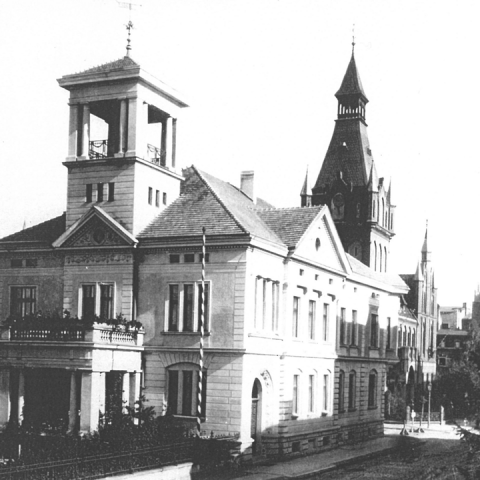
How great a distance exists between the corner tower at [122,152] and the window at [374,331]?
19.8 metres

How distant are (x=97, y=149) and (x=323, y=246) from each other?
1266cm

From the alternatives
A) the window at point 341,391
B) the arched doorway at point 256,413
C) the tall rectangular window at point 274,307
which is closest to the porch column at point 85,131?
the tall rectangular window at point 274,307

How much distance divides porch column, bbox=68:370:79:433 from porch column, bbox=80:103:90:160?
10.7 meters

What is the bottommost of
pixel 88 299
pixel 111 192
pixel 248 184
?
pixel 88 299

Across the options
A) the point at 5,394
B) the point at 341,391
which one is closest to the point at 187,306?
the point at 5,394

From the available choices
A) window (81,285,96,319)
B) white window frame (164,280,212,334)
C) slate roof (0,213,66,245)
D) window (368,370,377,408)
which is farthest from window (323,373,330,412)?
slate roof (0,213,66,245)

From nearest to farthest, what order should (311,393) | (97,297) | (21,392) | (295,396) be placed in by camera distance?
(21,392) < (97,297) < (295,396) < (311,393)

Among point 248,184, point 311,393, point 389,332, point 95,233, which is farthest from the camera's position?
point 389,332

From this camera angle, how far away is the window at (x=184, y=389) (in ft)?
110

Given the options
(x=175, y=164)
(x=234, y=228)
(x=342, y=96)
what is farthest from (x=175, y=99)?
(x=342, y=96)

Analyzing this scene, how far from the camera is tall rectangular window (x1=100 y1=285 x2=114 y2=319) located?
1384 inches

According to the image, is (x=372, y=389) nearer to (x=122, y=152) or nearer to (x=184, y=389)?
(x=184, y=389)

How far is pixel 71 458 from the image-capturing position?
24.7 metres

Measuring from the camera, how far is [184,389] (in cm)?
3384
